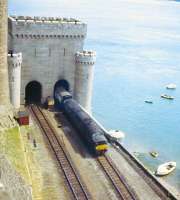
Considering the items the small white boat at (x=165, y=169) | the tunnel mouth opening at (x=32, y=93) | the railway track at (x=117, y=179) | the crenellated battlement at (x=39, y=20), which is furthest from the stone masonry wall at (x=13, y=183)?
the tunnel mouth opening at (x=32, y=93)

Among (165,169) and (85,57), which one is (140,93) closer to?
(85,57)

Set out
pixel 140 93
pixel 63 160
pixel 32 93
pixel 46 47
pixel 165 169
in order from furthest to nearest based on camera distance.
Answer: pixel 140 93 < pixel 32 93 < pixel 46 47 < pixel 165 169 < pixel 63 160

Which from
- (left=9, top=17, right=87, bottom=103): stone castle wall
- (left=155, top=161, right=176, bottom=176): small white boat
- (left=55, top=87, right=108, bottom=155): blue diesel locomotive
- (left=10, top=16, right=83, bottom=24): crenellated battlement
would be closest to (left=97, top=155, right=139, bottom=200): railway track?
(left=55, top=87, right=108, bottom=155): blue diesel locomotive

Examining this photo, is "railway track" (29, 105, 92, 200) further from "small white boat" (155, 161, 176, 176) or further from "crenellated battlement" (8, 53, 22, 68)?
"small white boat" (155, 161, 176, 176)

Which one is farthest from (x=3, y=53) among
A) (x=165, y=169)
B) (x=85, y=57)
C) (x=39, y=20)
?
(x=165, y=169)

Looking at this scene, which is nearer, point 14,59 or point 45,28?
point 14,59

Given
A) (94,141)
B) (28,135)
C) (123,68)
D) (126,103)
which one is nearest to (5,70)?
(28,135)
